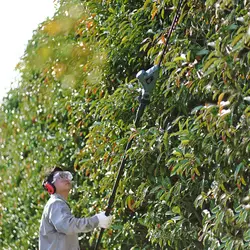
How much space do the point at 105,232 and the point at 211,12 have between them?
203cm

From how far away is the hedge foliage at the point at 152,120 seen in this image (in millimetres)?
4652

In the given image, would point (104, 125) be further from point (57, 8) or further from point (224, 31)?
point (57, 8)

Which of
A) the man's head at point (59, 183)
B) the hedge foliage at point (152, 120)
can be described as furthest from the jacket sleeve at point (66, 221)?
the hedge foliage at point (152, 120)

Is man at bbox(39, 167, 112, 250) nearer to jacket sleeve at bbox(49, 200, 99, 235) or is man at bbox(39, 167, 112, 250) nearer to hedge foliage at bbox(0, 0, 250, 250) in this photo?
jacket sleeve at bbox(49, 200, 99, 235)

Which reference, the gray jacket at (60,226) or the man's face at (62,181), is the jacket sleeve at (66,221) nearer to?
the gray jacket at (60,226)

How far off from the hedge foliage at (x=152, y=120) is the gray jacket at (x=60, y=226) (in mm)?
409

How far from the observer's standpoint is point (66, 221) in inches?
211

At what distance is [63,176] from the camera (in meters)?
5.66

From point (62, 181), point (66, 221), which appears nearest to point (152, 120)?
point (62, 181)

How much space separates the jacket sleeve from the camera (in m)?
5.33

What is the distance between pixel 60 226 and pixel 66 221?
55mm

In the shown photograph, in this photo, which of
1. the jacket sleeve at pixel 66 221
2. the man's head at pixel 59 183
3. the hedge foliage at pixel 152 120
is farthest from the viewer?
the man's head at pixel 59 183

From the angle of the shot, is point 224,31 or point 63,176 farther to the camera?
point 63,176

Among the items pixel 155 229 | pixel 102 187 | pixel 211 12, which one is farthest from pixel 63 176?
pixel 211 12
